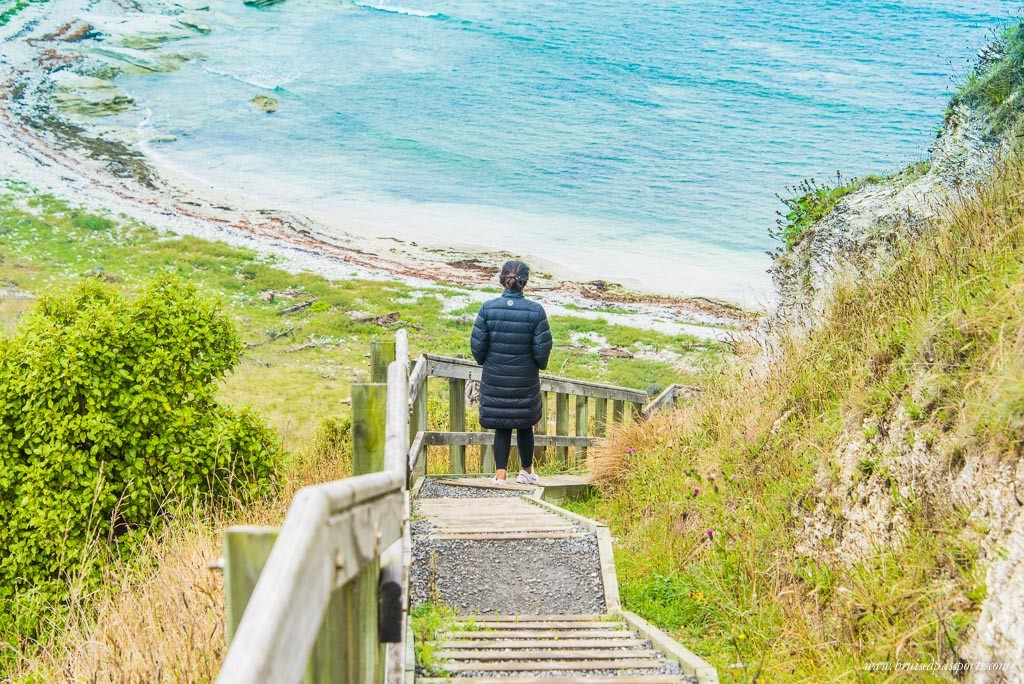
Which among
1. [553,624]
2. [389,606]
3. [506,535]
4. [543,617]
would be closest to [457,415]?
[506,535]

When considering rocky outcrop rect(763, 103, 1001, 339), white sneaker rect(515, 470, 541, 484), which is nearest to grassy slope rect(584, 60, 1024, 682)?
rocky outcrop rect(763, 103, 1001, 339)

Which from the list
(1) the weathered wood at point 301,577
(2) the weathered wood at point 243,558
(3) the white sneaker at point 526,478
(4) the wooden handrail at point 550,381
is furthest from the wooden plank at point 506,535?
(2) the weathered wood at point 243,558

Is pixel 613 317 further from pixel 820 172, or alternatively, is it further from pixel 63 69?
pixel 63 69

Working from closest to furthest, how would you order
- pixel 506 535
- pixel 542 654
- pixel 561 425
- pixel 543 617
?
pixel 542 654, pixel 543 617, pixel 506 535, pixel 561 425

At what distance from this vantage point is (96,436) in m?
6.42

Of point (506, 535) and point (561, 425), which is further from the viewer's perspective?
point (561, 425)

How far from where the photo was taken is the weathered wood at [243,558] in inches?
51.9

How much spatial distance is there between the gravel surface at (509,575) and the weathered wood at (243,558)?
3.72 meters

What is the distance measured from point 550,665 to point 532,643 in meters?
0.33

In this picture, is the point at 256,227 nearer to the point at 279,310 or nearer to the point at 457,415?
the point at 279,310

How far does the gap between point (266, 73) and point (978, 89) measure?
6245 centimetres

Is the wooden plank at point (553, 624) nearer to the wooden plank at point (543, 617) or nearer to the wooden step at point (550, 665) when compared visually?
the wooden plank at point (543, 617)

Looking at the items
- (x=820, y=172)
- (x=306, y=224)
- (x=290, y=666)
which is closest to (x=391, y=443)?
(x=290, y=666)

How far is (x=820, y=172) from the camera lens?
1705 inches
